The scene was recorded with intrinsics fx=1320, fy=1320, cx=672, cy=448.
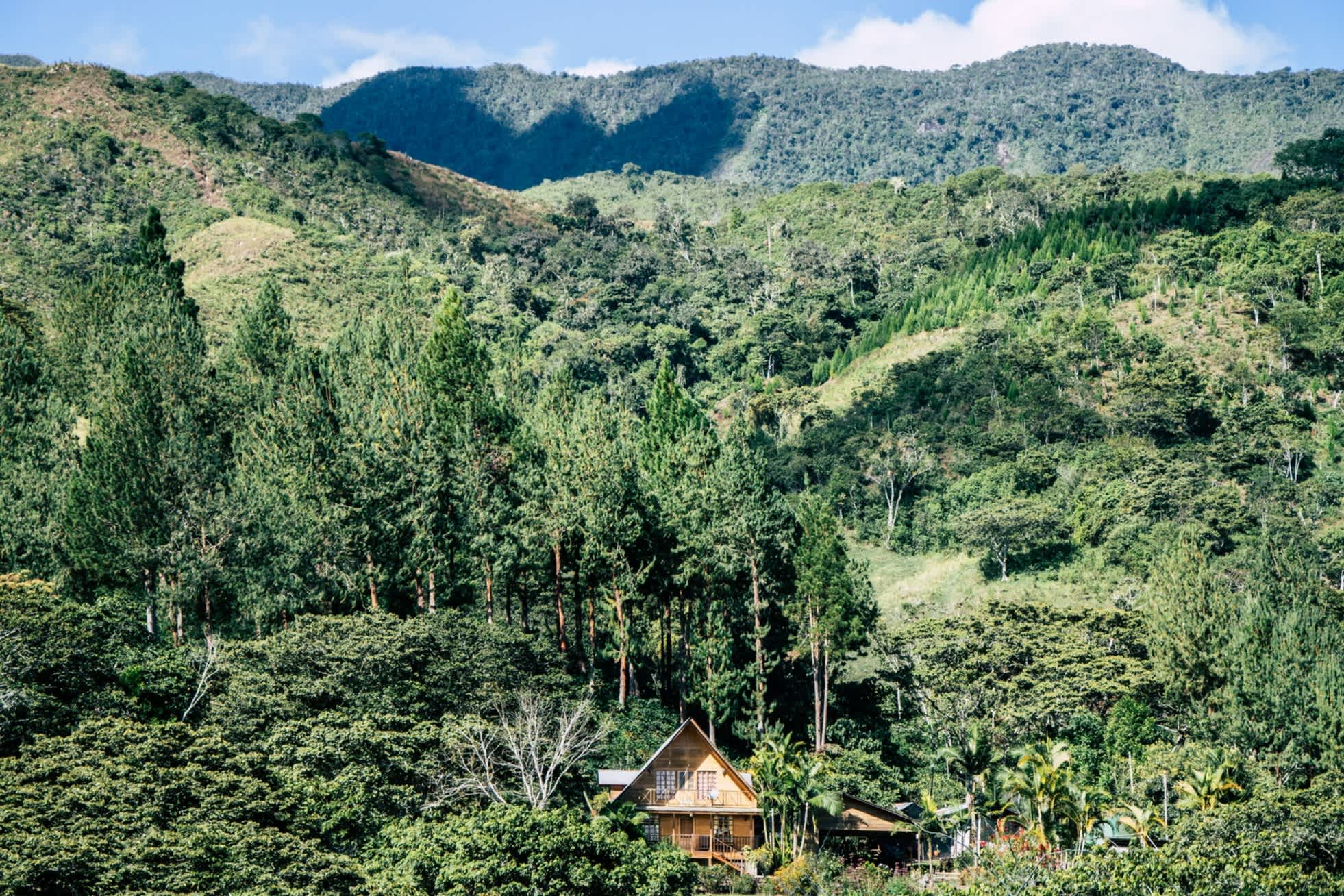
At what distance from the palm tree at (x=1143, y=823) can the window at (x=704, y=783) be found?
12.4m

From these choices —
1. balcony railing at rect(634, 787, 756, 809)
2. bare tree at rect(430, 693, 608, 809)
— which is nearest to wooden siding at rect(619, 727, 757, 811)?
balcony railing at rect(634, 787, 756, 809)

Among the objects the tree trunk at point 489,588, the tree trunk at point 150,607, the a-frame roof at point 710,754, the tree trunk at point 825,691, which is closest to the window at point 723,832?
the a-frame roof at point 710,754

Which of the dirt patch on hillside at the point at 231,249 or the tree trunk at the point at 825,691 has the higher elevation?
the dirt patch on hillside at the point at 231,249

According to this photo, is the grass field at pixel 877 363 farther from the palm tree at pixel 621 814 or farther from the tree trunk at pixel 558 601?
the palm tree at pixel 621 814

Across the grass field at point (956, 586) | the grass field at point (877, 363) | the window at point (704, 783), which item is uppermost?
the grass field at point (877, 363)

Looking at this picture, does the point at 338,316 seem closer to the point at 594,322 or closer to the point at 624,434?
the point at 594,322

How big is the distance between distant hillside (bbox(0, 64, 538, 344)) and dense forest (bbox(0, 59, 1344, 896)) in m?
1.10

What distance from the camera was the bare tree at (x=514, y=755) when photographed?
35531 millimetres

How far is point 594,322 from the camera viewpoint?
11331 cm

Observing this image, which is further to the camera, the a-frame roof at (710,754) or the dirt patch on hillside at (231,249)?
the dirt patch on hillside at (231,249)

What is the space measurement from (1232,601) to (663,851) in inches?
1109

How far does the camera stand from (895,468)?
273 feet

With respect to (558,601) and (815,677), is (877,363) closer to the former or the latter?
(815,677)

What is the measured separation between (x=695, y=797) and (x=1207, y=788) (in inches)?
619
